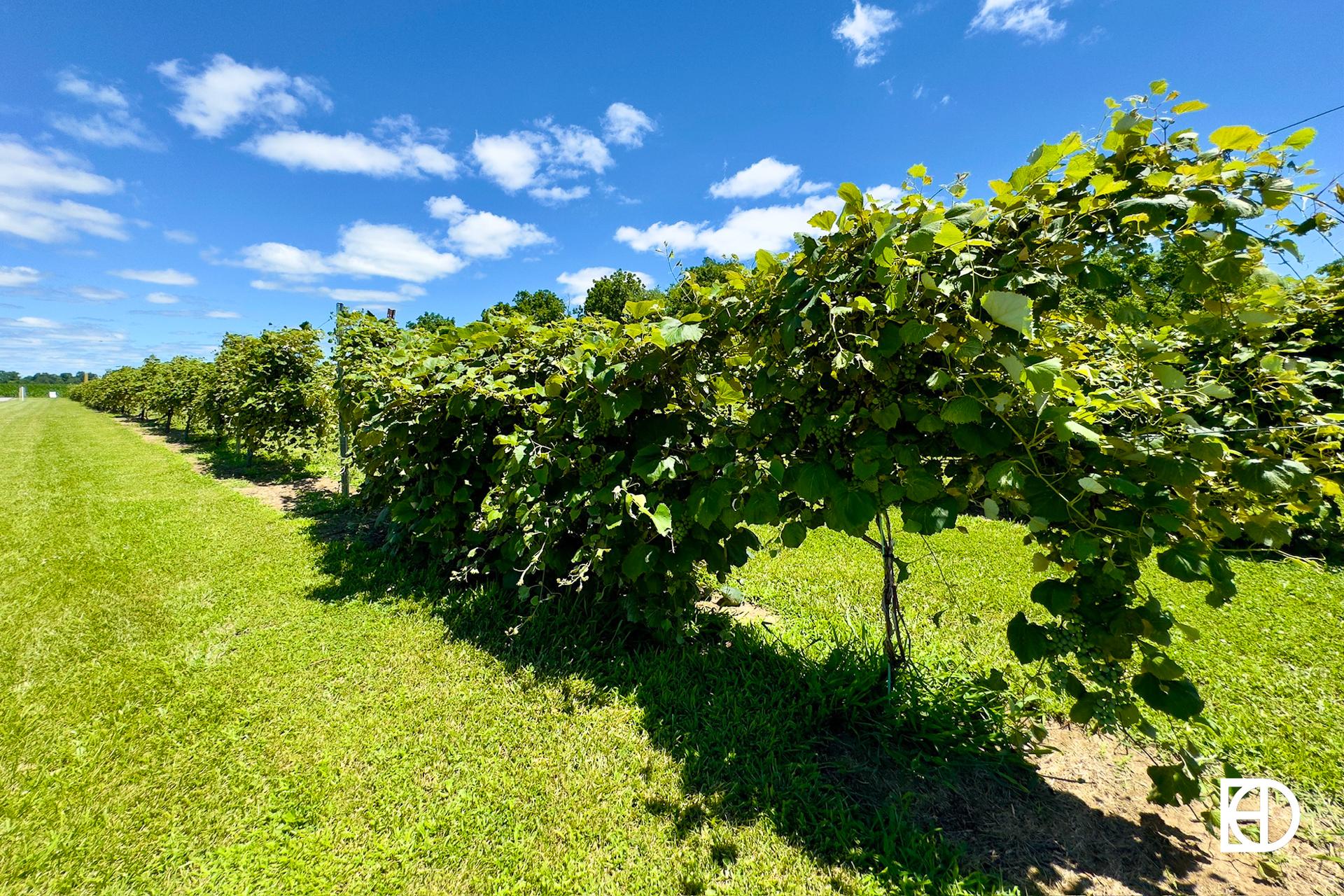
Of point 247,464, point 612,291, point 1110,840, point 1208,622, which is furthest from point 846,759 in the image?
point 612,291

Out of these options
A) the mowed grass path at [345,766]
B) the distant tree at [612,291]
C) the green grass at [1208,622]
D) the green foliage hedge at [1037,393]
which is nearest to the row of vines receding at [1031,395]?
the green foliage hedge at [1037,393]

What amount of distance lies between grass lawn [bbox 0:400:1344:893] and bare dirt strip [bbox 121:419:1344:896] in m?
0.16

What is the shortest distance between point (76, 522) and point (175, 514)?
97cm

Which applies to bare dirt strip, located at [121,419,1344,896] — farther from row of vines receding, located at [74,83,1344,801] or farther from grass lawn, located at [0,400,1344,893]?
row of vines receding, located at [74,83,1344,801]

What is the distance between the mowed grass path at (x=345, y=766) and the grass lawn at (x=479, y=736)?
1 cm

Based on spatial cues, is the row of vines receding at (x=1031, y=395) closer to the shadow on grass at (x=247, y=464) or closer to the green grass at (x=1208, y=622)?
the green grass at (x=1208, y=622)

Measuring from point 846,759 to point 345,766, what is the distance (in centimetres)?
236

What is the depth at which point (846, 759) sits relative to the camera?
2477mm

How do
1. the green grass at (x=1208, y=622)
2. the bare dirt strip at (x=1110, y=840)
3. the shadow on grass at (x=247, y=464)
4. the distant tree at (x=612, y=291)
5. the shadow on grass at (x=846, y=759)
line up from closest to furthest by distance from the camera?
the bare dirt strip at (x=1110, y=840) < the shadow on grass at (x=846, y=759) < the green grass at (x=1208, y=622) < the shadow on grass at (x=247, y=464) < the distant tree at (x=612, y=291)

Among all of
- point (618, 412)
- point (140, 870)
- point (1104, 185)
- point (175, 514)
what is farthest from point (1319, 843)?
point (175, 514)

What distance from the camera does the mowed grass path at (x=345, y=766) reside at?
1.94 m

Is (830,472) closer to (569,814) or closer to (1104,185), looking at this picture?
(1104,185)

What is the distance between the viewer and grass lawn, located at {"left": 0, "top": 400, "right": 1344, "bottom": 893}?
1973 millimetres

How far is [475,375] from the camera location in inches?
147
